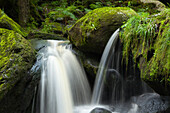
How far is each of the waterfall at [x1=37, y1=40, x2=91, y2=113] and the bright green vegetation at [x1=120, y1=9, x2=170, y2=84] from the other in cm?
181

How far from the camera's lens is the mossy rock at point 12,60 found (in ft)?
8.25

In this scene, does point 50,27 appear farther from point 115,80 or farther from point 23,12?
point 115,80

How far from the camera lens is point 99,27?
4.14m

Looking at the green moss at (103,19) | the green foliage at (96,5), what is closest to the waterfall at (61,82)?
the green moss at (103,19)

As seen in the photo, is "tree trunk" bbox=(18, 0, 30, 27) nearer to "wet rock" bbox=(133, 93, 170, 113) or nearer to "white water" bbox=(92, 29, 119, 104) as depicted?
"white water" bbox=(92, 29, 119, 104)

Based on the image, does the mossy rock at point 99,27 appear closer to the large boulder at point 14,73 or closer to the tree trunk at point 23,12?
the large boulder at point 14,73

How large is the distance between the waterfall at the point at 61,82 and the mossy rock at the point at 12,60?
627 millimetres

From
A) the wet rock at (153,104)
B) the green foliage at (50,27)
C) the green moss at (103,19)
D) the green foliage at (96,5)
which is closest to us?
the wet rock at (153,104)

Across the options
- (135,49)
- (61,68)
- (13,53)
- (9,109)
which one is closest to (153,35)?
(135,49)

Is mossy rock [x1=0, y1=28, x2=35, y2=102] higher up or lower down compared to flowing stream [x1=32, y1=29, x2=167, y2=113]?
higher up

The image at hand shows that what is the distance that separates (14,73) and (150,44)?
9.10 ft

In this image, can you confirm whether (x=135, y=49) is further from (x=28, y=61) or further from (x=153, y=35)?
(x=28, y=61)

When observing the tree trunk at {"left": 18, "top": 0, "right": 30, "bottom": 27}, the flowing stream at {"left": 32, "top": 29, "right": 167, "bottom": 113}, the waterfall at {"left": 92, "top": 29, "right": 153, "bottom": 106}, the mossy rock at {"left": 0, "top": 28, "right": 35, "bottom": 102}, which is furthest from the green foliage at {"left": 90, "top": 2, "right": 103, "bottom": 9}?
the mossy rock at {"left": 0, "top": 28, "right": 35, "bottom": 102}

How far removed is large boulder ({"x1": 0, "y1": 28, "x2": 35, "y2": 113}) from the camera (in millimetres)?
2516
